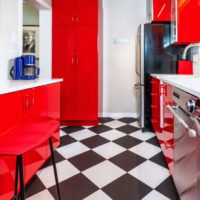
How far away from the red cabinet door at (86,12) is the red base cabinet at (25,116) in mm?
1490

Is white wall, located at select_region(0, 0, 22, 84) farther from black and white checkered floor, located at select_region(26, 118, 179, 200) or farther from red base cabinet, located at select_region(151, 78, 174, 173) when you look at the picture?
red base cabinet, located at select_region(151, 78, 174, 173)

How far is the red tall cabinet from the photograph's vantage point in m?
3.12

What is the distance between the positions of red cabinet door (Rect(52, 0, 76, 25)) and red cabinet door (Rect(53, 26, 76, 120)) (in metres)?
0.11

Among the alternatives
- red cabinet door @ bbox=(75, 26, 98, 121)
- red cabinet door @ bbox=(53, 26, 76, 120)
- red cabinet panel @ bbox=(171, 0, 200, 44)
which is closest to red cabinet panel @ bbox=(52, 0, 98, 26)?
red cabinet door @ bbox=(53, 26, 76, 120)

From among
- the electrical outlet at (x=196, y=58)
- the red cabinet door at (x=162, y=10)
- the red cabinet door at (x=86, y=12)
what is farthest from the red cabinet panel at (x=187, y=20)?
the red cabinet door at (x=86, y=12)

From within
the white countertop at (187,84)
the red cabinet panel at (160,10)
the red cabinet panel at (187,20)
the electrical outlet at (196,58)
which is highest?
the red cabinet panel at (160,10)

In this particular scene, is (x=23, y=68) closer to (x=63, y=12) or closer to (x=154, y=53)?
(x=63, y=12)

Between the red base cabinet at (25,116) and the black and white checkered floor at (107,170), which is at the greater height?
the red base cabinet at (25,116)

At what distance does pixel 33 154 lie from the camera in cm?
156

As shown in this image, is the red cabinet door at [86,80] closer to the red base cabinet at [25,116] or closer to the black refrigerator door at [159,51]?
the black refrigerator door at [159,51]

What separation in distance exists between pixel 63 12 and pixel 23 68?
1542mm

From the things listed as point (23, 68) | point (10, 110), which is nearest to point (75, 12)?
point (23, 68)

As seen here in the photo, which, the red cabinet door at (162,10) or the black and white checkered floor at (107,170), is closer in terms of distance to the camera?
the black and white checkered floor at (107,170)

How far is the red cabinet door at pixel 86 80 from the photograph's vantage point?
3154 mm
